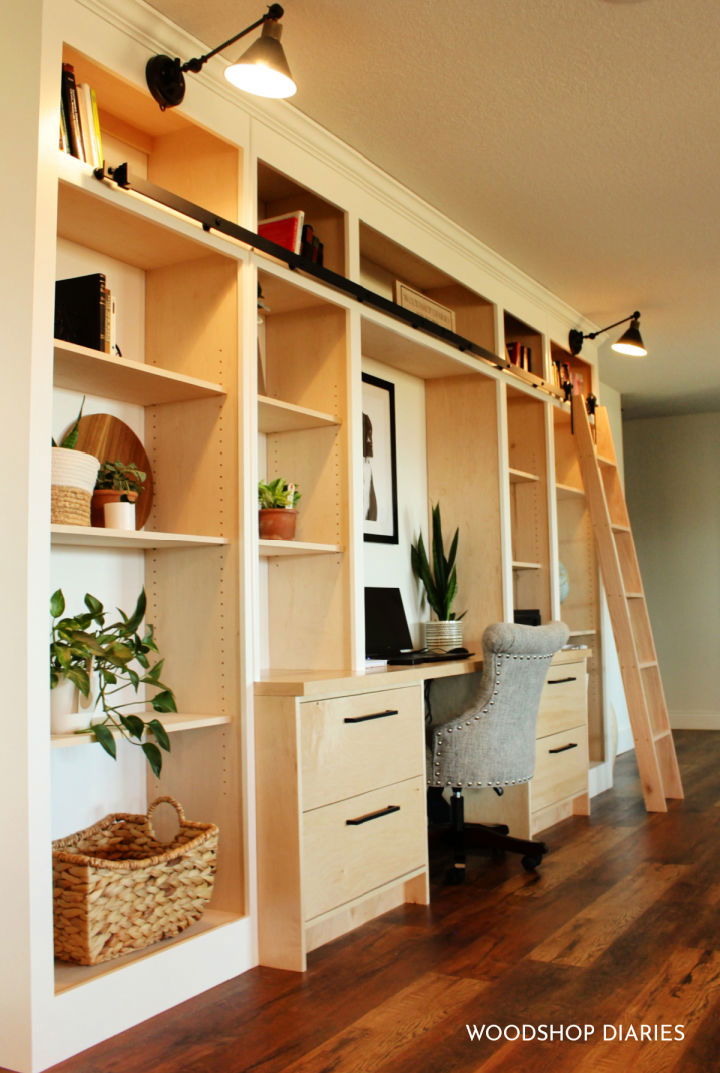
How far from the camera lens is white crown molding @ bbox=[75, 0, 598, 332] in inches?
102

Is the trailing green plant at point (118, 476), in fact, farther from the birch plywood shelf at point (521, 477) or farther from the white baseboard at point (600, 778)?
the white baseboard at point (600, 778)

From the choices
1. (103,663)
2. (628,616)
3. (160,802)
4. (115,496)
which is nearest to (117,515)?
(115,496)

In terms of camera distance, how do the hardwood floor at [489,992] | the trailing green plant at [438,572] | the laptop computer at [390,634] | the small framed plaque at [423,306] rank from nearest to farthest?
the hardwood floor at [489,992] → the laptop computer at [390,634] → the small framed plaque at [423,306] → the trailing green plant at [438,572]

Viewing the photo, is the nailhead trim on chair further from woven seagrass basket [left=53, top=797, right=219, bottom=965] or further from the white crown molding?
the white crown molding

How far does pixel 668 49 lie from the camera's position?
294cm

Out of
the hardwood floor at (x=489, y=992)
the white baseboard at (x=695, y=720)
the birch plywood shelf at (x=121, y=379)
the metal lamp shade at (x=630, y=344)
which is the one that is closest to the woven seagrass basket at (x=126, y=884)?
the hardwood floor at (x=489, y=992)

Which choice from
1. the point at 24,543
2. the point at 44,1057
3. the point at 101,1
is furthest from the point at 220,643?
the point at 101,1

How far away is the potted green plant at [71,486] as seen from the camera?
2338 millimetres

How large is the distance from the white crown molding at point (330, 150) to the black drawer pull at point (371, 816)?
210cm

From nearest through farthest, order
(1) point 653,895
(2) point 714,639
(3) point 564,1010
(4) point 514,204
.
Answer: (3) point 564,1010 < (1) point 653,895 < (4) point 514,204 < (2) point 714,639

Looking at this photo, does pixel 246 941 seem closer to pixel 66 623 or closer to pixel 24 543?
pixel 66 623

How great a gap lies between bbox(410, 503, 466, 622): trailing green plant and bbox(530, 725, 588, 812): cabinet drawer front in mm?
683

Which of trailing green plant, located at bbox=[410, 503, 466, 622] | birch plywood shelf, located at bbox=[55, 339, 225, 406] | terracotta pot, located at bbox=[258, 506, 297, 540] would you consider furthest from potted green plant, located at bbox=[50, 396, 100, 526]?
trailing green plant, located at bbox=[410, 503, 466, 622]

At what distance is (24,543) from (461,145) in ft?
7.23
